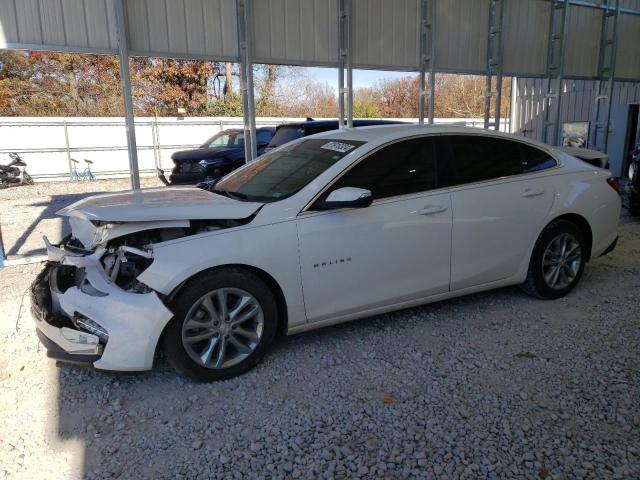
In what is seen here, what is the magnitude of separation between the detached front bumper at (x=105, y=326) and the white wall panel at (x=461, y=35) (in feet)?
22.7

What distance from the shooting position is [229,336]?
10.7 feet

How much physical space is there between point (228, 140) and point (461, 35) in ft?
18.0

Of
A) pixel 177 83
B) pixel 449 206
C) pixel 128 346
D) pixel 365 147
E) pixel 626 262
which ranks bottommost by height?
pixel 626 262

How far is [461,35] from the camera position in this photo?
860 centimetres

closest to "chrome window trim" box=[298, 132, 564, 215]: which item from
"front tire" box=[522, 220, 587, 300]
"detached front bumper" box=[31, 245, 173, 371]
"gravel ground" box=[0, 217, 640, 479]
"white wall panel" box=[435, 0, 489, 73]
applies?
"front tire" box=[522, 220, 587, 300]

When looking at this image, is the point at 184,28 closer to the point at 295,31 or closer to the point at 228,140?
the point at 295,31

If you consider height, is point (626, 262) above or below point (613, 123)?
below

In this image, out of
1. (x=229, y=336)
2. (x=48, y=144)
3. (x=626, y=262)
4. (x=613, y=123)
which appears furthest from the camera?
(x=48, y=144)

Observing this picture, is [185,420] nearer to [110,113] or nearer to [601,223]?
[601,223]

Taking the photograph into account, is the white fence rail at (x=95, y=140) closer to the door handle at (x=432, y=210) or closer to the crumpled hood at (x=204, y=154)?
the crumpled hood at (x=204, y=154)

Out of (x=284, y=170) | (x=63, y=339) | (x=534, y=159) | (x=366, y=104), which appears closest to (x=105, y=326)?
(x=63, y=339)

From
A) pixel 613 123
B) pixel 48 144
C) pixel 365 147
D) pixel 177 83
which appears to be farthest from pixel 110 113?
pixel 365 147

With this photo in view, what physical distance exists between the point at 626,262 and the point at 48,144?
17.0m

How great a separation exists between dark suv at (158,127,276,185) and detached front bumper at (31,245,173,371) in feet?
23.6
